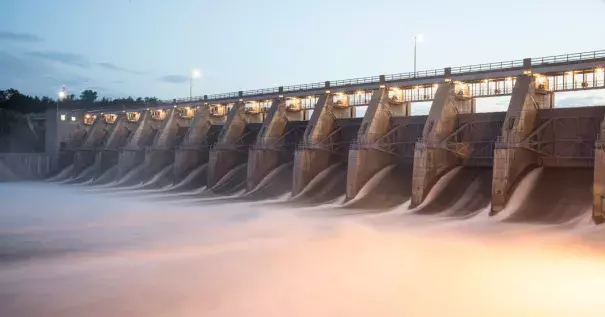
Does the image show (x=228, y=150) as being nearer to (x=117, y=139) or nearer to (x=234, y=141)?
(x=234, y=141)

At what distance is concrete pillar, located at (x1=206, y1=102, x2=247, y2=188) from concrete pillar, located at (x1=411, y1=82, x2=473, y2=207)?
62.1 feet

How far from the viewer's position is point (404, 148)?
3666cm

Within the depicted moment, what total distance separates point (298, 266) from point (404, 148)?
20.7 metres

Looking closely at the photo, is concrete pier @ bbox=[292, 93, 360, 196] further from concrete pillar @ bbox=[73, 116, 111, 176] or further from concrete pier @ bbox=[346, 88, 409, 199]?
concrete pillar @ bbox=[73, 116, 111, 176]

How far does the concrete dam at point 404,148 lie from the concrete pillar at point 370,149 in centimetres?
9

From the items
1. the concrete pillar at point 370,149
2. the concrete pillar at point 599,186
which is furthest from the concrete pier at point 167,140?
the concrete pillar at point 599,186

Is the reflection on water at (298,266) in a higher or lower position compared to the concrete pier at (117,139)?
lower

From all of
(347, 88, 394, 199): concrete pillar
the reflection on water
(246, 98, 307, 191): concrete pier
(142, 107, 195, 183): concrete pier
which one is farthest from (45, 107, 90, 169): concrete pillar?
(347, 88, 394, 199): concrete pillar

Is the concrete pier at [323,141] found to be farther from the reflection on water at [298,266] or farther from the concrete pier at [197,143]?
the concrete pier at [197,143]

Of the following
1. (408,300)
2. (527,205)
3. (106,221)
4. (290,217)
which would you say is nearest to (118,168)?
(106,221)

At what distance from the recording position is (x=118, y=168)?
174 ft

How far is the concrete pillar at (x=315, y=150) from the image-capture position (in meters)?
36.9

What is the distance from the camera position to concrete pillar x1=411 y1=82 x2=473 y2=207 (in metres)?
30.4

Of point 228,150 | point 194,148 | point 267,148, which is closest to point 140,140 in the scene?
point 194,148
